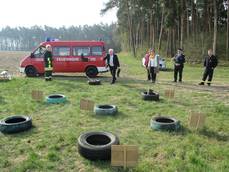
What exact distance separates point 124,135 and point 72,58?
1262 cm

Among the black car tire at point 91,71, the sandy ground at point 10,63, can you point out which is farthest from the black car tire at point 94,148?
the sandy ground at point 10,63

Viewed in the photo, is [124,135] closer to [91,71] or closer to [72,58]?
[91,71]

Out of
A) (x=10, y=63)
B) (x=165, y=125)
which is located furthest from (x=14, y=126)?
(x=10, y=63)

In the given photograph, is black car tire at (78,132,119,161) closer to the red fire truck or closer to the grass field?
the grass field

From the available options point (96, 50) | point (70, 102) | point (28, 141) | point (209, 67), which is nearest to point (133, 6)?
point (96, 50)

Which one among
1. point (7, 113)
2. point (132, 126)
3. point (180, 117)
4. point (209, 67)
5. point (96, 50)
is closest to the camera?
point (132, 126)

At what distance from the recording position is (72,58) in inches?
768

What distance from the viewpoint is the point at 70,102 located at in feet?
37.2

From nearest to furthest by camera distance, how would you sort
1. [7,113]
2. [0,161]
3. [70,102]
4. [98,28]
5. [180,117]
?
[0,161]
[180,117]
[7,113]
[70,102]
[98,28]

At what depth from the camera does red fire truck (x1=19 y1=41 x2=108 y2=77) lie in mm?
19344

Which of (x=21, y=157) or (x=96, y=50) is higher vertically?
(x=96, y=50)

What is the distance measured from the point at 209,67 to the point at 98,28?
128 meters

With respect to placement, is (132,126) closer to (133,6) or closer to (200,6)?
(200,6)

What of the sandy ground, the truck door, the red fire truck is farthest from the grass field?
the sandy ground
